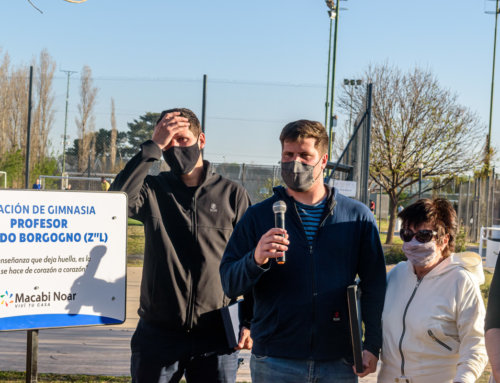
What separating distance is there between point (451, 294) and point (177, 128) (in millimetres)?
1801

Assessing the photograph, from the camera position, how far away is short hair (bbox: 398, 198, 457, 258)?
10.6ft

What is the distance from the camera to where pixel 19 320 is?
11.5 ft

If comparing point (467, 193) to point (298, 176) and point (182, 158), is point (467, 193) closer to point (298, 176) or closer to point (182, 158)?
point (182, 158)

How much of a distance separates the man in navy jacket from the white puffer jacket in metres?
0.14

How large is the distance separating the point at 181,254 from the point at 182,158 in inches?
22.2

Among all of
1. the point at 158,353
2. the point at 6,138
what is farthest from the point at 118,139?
the point at 158,353

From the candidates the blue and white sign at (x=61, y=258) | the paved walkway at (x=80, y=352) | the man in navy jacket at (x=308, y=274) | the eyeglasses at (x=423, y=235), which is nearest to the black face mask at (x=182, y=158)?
the blue and white sign at (x=61, y=258)

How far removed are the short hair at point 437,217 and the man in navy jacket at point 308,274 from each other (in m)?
0.29

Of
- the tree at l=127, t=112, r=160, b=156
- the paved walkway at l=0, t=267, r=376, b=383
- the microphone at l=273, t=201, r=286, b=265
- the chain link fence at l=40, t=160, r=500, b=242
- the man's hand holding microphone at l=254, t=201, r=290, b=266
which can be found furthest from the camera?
the chain link fence at l=40, t=160, r=500, b=242

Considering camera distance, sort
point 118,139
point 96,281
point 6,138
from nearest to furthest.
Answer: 1. point 96,281
2. point 118,139
3. point 6,138

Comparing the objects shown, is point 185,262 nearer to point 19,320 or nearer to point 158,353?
point 158,353

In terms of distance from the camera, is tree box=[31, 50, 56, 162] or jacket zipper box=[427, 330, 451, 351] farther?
tree box=[31, 50, 56, 162]

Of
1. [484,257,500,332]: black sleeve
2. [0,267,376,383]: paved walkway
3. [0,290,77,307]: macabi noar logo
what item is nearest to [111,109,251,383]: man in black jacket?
[0,290,77,307]: macabi noar logo

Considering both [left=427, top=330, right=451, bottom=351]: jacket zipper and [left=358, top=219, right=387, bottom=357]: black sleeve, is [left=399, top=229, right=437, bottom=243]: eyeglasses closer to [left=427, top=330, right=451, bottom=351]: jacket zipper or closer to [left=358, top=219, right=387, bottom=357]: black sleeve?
[left=358, top=219, right=387, bottom=357]: black sleeve
